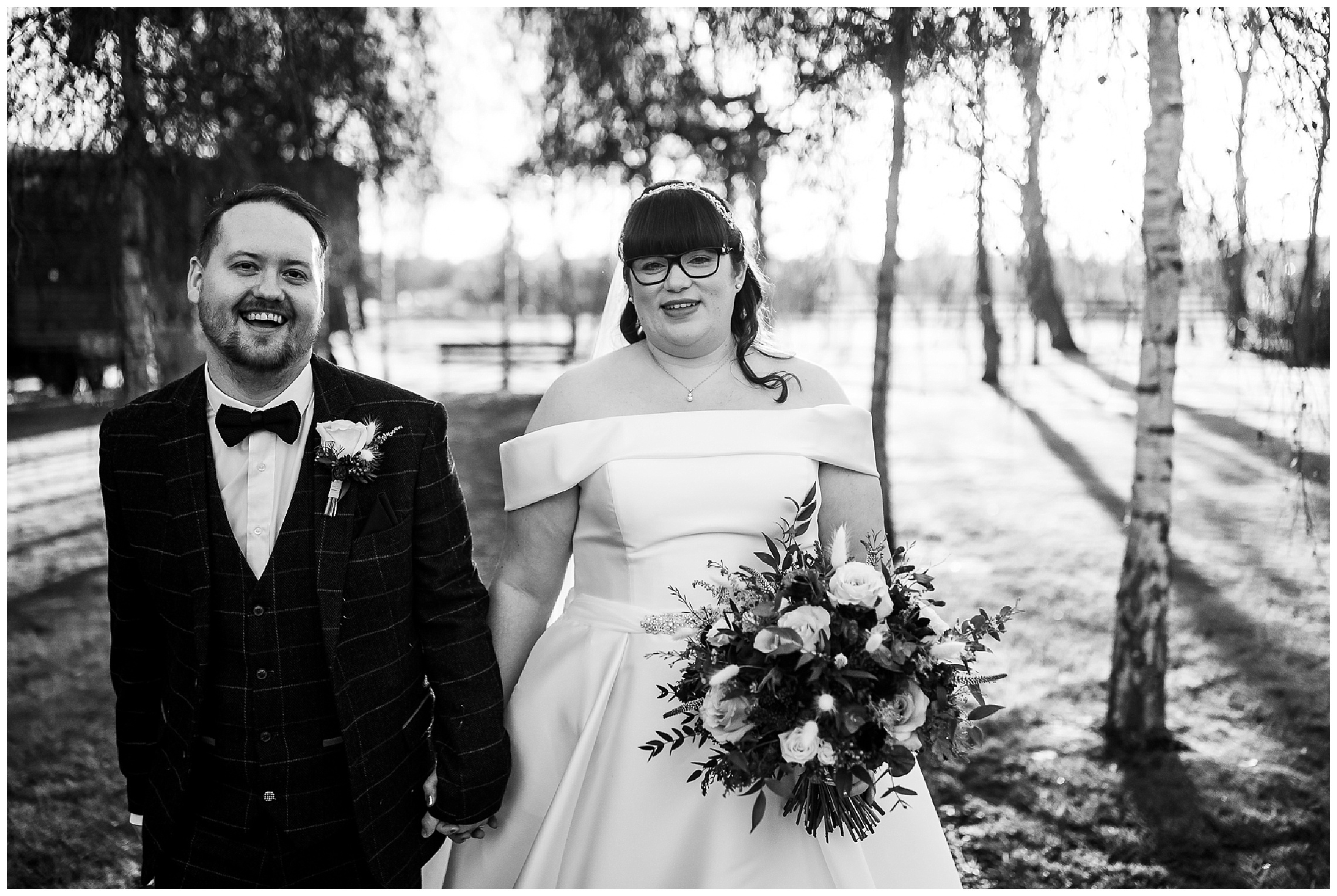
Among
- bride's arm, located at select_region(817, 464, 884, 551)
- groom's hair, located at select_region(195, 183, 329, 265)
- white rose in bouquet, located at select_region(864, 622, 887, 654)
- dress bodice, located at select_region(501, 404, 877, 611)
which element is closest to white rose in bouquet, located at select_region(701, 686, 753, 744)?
white rose in bouquet, located at select_region(864, 622, 887, 654)

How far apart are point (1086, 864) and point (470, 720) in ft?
9.38

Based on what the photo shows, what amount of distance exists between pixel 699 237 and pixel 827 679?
4.04 ft

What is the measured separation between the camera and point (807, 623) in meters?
2.15

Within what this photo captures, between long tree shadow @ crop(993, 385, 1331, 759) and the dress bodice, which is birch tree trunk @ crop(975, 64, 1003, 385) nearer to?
long tree shadow @ crop(993, 385, 1331, 759)

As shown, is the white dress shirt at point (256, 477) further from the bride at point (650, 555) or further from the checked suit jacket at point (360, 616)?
the bride at point (650, 555)

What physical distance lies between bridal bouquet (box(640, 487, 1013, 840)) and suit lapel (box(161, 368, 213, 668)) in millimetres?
1084

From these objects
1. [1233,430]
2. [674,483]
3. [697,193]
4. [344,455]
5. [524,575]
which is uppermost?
[697,193]

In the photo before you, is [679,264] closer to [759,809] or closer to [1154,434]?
[759,809]

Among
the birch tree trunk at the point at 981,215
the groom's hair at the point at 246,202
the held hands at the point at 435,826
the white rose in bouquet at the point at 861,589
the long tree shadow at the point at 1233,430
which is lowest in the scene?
the long tree shadow at the point at 1233,430

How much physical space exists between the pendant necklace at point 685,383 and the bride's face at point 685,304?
0.35ft

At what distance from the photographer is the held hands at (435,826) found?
251 cm

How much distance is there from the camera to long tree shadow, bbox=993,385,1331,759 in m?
5.44

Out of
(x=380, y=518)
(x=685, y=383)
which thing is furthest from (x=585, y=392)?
(x=380, y=518)

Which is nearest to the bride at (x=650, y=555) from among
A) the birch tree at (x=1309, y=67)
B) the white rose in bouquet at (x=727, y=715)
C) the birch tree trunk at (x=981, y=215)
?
the white rose in bouquet at (x=727, y=715)
